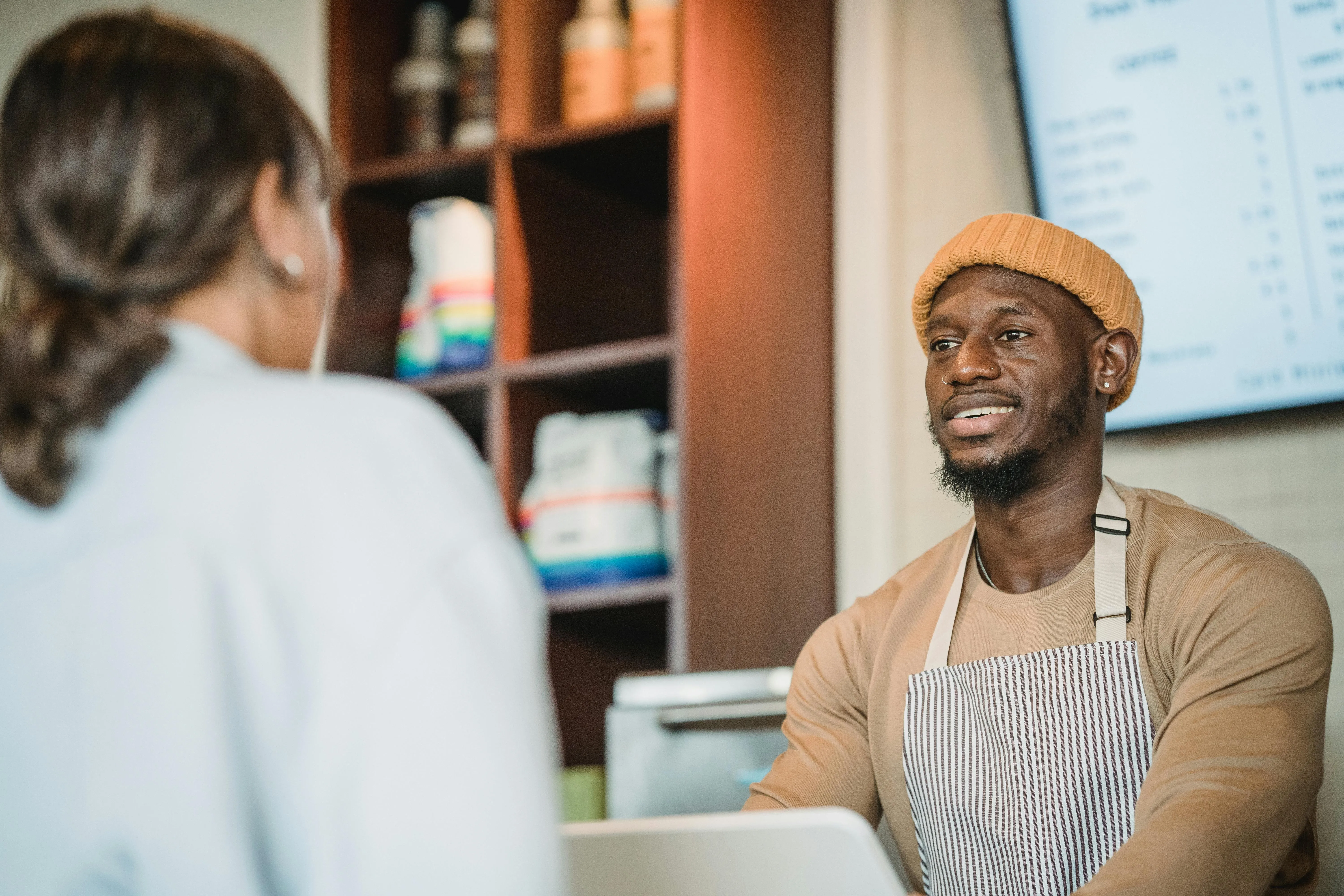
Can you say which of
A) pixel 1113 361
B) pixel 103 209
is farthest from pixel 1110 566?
pixel 103 209

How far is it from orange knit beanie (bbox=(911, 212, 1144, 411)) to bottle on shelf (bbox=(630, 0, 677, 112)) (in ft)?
2.39

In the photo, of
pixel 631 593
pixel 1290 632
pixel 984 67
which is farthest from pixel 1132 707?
pixel 984 67

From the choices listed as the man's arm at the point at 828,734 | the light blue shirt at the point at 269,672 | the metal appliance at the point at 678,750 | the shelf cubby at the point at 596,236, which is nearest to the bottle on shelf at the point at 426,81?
the shelf cubby at the point at 596,236

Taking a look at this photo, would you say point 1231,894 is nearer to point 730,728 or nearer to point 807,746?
point 807,746

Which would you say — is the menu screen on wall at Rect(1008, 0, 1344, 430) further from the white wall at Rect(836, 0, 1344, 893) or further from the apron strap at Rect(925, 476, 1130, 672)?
the apron strap at Rect(925, 476, 1130, 672)

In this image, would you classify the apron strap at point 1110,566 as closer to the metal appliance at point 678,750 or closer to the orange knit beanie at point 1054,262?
the orange knit beanie at point 1054,262

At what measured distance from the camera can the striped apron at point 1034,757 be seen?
4.59 ft

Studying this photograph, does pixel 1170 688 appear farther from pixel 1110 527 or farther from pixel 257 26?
pixel 257 26

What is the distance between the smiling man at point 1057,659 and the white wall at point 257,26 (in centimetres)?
142

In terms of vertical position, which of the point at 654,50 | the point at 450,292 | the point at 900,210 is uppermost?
the point at 654,50

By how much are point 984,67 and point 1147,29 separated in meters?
0.32

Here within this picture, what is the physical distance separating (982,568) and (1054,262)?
35cm

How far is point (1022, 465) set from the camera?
5.20ft

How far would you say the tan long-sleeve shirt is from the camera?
119 centimetres
